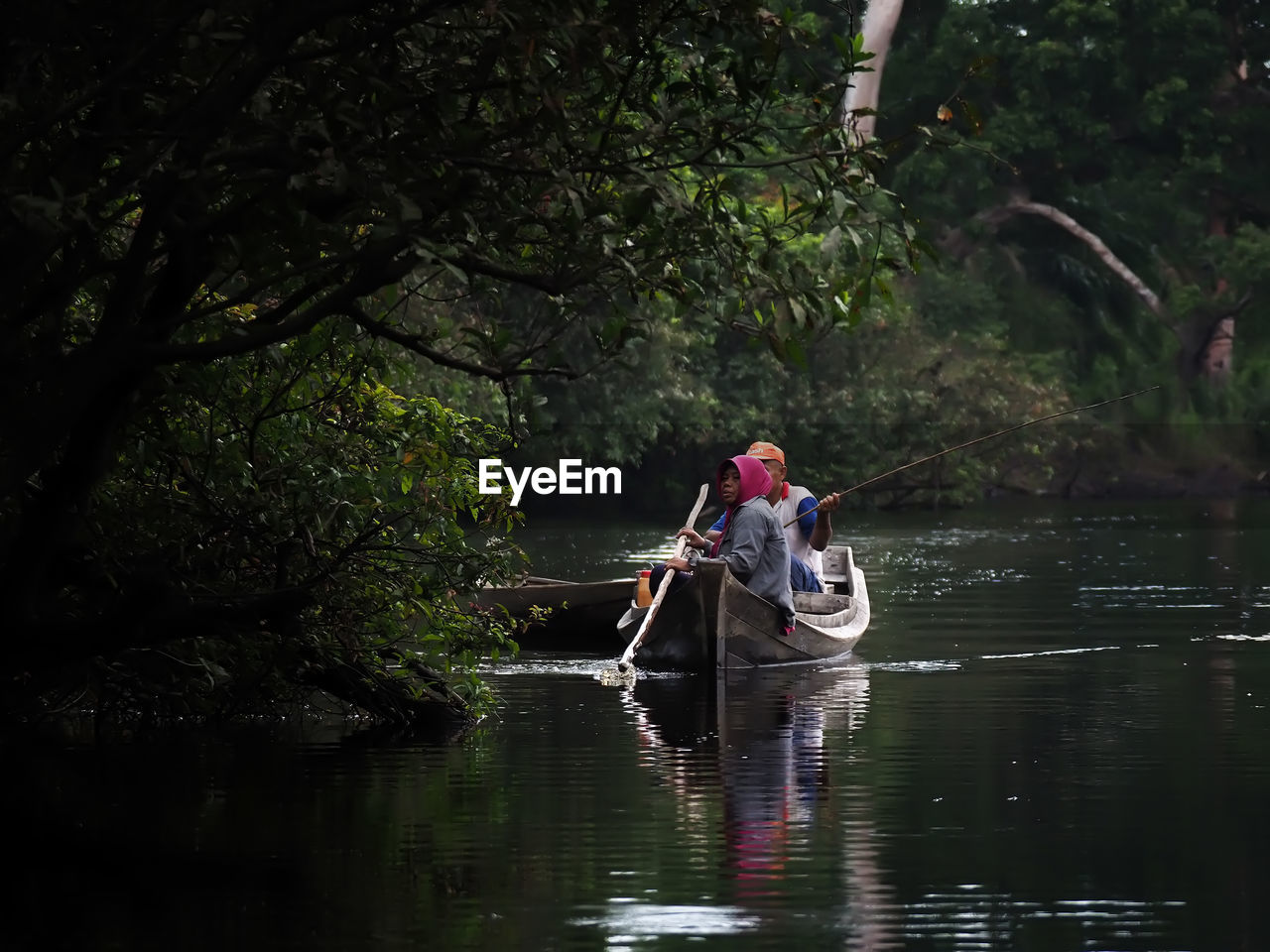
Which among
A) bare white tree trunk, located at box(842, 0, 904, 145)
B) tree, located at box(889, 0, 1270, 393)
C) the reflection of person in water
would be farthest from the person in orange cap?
tree, located at box(889, 0, 1270, 393)

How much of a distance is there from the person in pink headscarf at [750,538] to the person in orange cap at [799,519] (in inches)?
24.9

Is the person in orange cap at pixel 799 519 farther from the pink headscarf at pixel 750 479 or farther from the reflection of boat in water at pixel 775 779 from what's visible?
the reflection of boat in water at pixel 775 779

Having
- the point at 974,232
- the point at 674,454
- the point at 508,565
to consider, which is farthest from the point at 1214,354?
the point at 508,565

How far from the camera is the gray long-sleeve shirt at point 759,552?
16.8 m

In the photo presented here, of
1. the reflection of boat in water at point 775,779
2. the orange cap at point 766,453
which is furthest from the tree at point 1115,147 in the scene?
the reflection of boat in water at point 775,779

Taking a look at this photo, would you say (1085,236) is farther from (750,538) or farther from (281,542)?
(281,542)

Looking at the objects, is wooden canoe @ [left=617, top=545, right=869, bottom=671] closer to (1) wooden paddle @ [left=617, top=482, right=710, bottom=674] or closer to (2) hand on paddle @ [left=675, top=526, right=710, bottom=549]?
(1) wooden paddle @ [left=617, top=482, right=710, bottom=674]

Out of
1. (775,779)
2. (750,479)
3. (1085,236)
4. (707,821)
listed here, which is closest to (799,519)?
(750,479)

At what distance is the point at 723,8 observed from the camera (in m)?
9.15

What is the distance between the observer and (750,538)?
16.8 metres

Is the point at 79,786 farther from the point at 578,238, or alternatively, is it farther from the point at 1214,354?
the point at 1214,354

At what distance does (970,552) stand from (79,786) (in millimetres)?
24076

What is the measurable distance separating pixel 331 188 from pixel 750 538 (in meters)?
8.38

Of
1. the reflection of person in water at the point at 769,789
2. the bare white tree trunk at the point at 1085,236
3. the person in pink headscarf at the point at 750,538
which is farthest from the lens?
the bare white tree trunk at the point at 1085,236
